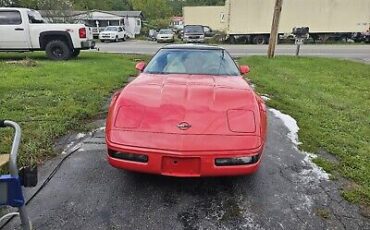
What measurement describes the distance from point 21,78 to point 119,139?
6.28 meters

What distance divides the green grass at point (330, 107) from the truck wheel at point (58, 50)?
6.49 m

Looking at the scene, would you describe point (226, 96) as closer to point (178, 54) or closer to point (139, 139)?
point (139, 139)

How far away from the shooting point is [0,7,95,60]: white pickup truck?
12.1 m

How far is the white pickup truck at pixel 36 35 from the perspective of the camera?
12.1m

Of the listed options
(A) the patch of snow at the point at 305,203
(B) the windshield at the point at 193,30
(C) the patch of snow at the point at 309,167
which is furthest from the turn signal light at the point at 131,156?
(B) the windshield at the point at 193,30

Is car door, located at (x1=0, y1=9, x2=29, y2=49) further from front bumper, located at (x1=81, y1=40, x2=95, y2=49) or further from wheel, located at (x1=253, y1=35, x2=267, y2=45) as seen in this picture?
wheel, located at (x1=253, y1=35, x2=267, y2=45)

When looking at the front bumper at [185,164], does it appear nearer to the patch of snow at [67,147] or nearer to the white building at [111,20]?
the patch of snow at [67,147]

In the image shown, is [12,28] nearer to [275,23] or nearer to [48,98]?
[48,98]

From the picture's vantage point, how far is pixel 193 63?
4797mm

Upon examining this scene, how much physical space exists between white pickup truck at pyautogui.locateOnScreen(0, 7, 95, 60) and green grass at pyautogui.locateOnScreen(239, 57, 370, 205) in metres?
6.27

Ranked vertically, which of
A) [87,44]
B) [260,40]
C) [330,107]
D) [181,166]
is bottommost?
[260,40]

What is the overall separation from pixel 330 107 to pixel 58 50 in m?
9.50

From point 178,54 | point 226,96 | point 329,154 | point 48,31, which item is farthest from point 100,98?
point 48,31

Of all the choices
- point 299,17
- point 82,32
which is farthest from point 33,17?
point 299,17
